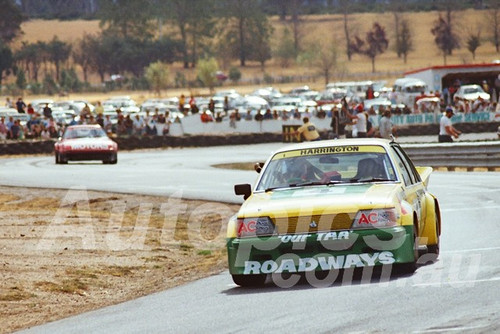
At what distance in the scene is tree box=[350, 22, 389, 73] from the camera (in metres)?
136

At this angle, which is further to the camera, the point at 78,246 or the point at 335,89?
the point at 335,89

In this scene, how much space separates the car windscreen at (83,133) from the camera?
37.1 metres

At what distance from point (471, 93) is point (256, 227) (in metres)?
51.5

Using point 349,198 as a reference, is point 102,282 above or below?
below

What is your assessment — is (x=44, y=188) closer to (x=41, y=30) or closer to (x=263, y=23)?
(x=263, y=23)

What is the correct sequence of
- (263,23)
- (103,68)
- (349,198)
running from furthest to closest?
(263,23) → (103,68) → (349,198)

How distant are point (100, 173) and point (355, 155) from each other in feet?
68.2

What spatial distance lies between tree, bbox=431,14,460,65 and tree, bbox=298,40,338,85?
15610mm

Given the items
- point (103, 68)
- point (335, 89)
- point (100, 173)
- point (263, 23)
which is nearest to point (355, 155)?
point (100, 173)

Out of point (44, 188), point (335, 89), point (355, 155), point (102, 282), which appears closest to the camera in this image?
point (355, 155)

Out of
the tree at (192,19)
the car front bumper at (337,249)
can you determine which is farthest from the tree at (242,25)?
the car front bumper at (337,249)

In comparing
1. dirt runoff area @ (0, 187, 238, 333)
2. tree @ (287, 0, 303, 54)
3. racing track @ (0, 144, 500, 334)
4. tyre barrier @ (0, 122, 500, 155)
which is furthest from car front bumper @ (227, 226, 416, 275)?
tree @ (287, 0, 303, 54)

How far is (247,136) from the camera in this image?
5184 cm

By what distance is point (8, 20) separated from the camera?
146 m
